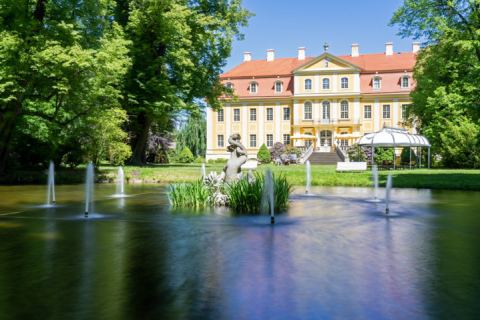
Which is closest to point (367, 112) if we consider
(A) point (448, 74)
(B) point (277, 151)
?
(B) point (277, 151)

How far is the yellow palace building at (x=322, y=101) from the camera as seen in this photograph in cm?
5447

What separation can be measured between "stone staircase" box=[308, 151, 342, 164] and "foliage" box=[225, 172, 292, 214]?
34050mm

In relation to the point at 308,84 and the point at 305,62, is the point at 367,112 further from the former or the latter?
the point at 305,62

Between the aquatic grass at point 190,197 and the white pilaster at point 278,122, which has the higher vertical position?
the white pilaster at point 278,122

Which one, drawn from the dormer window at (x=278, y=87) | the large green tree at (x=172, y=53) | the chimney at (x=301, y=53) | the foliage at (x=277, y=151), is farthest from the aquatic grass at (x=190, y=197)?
the chimney at (x=301, y=53)

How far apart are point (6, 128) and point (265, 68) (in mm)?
42951

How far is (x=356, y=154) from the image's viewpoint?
43.2 meters

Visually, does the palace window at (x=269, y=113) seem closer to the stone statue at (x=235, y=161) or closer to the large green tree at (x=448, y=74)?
the large green tree at (x=448, y=74)

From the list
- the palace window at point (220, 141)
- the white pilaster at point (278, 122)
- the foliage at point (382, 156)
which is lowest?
the foliage at point (382, 156)

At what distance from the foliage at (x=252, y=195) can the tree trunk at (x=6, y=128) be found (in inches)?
486

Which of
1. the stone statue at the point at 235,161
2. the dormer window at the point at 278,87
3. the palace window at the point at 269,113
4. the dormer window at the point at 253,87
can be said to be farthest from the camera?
the dormer window at the point at 253,87

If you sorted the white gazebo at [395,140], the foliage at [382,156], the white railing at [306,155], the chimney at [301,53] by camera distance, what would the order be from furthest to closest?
the chimney at [301,53]
the white railing at [306,155]
the foliage at [382,156]
the white gazebo at [395,140]

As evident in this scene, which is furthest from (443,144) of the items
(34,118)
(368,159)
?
(34,118)

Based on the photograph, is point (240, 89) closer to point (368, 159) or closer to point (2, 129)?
point (368, 159)
